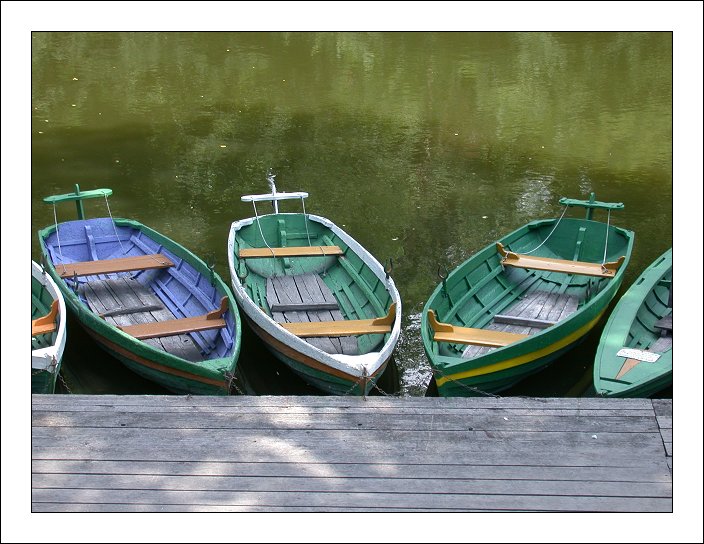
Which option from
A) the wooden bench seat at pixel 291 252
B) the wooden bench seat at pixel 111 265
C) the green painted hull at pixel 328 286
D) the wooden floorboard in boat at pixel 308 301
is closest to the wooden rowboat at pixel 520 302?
the green painted hull at pixel 328 286

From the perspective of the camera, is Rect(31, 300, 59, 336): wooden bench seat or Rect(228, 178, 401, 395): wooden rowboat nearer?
Rect(228, 178, 401, 395): wooden rowboat

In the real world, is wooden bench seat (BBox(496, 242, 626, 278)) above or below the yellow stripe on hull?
above

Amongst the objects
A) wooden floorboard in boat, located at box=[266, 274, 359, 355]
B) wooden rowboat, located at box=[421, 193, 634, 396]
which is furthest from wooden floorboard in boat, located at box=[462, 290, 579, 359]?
wooden floorboard in boat, located at box=[266, 274, 359, 355]

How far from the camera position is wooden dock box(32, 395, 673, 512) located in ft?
15.2

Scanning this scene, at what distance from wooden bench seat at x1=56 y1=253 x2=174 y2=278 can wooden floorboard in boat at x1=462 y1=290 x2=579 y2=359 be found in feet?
10.3

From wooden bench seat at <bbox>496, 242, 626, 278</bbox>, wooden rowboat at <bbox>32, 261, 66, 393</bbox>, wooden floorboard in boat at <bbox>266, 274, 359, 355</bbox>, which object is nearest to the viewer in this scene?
wooden rowboat at <bbox>32, 261, 66, 393</bbox>

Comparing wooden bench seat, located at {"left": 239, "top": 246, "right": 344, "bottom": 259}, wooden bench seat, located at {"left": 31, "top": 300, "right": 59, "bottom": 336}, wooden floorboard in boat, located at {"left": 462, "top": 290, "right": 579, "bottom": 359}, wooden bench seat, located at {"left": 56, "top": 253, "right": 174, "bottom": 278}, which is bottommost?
wooden floorboard in boat, located at {"left": 462, "top": 290, "right": 579, "bottom": 359}

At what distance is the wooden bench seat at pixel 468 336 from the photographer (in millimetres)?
6691

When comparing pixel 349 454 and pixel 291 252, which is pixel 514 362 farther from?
pixel 291 252

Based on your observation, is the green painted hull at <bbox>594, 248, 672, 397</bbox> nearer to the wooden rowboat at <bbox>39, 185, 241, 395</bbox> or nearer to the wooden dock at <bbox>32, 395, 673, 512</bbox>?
the wooden dock at <bbox>32, 395, 673, 512</bbox>

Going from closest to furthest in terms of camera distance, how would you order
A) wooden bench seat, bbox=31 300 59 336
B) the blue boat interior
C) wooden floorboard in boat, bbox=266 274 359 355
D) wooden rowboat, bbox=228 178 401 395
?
wooden rowboat, bbox=228 178 401 395 → wooden bench seat, bbox=31 300 59 336 → wooden floorboard in boat, bbox=266 274 359 355 → the blue boat interior

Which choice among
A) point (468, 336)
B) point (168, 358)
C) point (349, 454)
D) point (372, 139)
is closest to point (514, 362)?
point (468, 336)

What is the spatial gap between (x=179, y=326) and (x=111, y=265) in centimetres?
140

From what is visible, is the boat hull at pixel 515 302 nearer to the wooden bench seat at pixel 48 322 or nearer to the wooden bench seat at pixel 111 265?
the wooden bench seat at pixel 111 265
